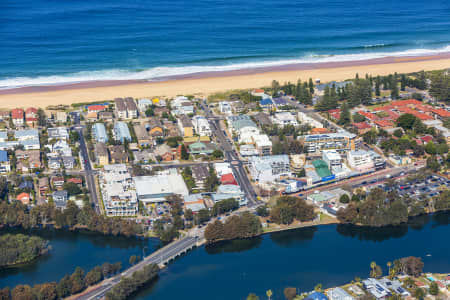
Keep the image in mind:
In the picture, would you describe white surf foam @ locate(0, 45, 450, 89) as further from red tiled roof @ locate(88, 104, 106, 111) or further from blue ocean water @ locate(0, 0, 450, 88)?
red tiled roof @ locate(88, 104, 106, 111)

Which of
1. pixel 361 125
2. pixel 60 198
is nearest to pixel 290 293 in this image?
pixel 60 198

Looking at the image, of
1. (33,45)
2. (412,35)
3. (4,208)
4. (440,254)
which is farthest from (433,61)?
(4,208)

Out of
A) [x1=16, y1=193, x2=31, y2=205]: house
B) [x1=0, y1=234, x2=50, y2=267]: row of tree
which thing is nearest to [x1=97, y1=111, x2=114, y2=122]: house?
[x1=16, y1=193, x2=31, y2=205]: house

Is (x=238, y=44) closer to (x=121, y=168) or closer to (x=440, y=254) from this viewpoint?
(x=121, y=168)

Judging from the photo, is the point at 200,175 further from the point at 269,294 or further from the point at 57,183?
the point at 269,294

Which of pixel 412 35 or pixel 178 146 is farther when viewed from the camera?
pixel 412 35
